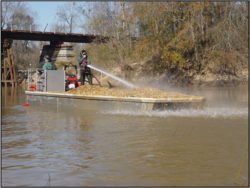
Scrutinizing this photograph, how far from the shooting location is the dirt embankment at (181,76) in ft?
94.9

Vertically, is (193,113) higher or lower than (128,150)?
higher

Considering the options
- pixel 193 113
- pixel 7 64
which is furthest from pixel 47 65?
pixel 7 64

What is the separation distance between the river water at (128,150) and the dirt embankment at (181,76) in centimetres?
1776

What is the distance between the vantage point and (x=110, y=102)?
43.4 ft

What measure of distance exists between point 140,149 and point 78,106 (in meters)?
7.52

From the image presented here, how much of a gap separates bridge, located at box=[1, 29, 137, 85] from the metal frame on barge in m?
19.0

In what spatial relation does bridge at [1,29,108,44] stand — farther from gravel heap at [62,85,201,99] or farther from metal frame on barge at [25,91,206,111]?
gravel heap at [62,85,201,99]

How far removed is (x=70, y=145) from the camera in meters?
7.64

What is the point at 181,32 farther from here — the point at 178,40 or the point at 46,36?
the point at 46,36

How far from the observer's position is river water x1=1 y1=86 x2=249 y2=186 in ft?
17.7

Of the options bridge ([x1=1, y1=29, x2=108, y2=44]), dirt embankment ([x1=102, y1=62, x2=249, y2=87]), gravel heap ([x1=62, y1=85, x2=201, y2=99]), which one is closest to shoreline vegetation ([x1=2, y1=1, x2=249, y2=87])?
dirt embankment ([x1=102, y1=62, x2=249, y2=87])

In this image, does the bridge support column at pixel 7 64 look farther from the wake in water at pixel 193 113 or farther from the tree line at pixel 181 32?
the wake in water at pixel 193 113

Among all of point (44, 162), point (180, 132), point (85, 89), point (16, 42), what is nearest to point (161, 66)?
point (85, 89)

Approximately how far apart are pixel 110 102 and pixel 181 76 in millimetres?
19769
